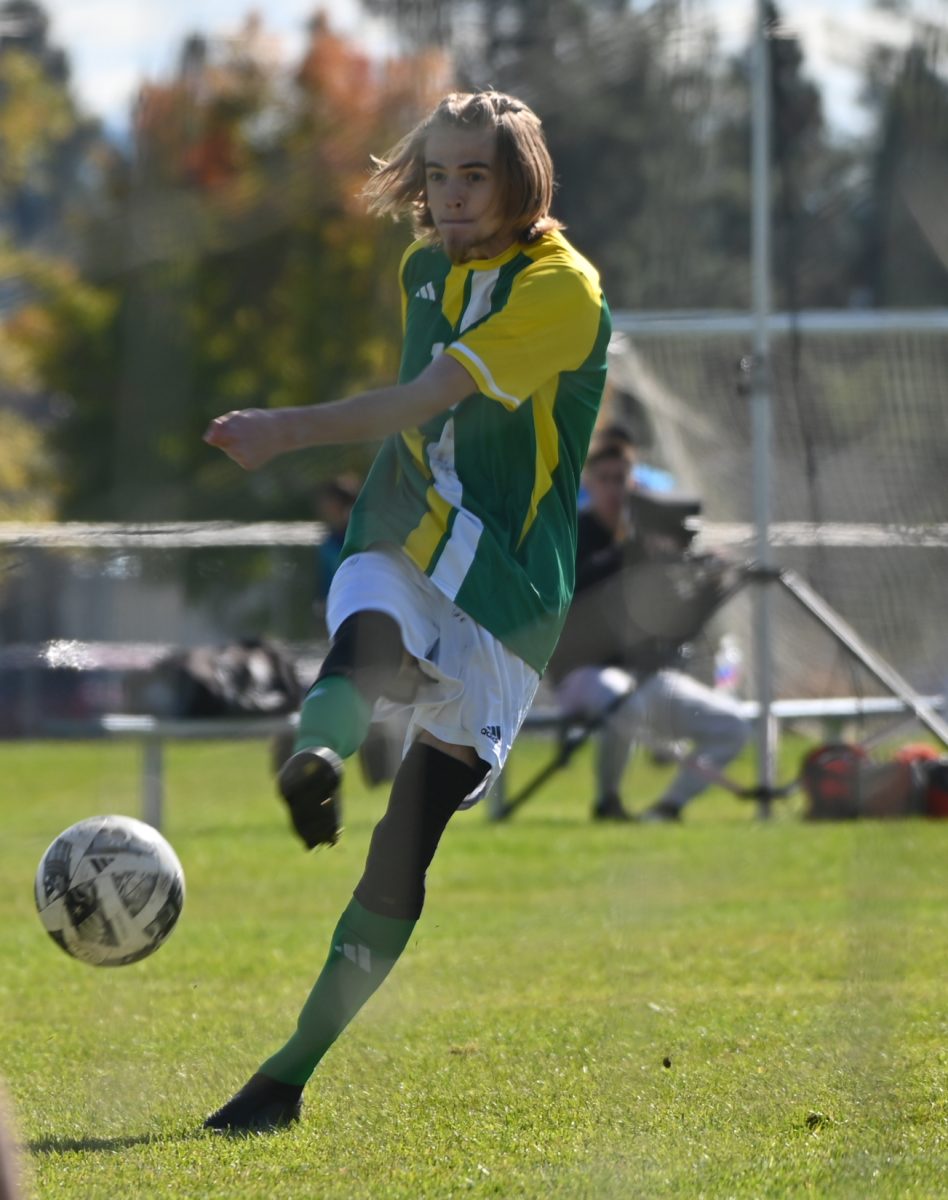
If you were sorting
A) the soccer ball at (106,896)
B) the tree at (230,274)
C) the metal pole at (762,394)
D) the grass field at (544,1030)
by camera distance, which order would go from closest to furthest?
the grass field at (544,1030) → the soccer ball at (106,896) → the metal pole at (762,394) → the tree at (230,274)

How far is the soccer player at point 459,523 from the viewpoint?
3.68 m

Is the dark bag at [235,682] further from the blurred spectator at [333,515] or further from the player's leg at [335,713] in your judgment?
the player's leg at [335,713]

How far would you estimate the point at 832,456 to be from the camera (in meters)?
11.8

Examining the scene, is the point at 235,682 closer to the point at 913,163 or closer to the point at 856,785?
the point at 856,785

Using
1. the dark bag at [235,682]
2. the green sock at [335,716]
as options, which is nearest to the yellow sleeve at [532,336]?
the green sock at [335,716]

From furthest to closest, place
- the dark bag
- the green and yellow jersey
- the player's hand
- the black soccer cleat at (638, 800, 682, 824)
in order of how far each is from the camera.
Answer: the dark bag, the black soccer cleat at (638, 800, 682, 824), the green and yellow jersey, the player's hand

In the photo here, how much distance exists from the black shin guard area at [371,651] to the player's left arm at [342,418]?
346 millimetres

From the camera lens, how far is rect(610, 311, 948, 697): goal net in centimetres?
1114

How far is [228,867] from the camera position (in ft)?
28.9

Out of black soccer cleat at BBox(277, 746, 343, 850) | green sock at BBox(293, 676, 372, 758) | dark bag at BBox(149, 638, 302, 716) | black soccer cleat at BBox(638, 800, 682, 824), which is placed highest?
green sock at BBox(293, 676, 372, 758)

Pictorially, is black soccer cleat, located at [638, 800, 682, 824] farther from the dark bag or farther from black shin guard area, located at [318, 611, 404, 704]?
black shin guard area, located at [318, 611, 404, 704]

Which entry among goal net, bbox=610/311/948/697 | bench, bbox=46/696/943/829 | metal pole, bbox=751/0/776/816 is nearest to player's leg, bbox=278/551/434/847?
bench, bbox=46/696/943/829

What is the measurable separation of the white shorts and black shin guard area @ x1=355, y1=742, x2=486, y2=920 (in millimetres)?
57

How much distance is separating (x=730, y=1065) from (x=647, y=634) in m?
6.02
